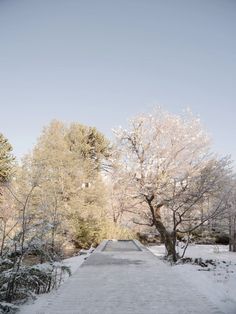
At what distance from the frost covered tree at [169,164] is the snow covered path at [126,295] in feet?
25.0

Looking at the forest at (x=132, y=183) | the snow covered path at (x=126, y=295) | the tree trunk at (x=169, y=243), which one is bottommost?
the snow covered path at (x=126, y=295)

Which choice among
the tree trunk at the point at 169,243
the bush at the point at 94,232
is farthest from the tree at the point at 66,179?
the tree trunk at the point at 169,243

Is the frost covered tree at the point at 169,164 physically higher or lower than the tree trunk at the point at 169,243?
higher

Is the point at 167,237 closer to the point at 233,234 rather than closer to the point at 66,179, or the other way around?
the point at 233,234

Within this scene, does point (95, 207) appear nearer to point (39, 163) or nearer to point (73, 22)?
point (39, 163)

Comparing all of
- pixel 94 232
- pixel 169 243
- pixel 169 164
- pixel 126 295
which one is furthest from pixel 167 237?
pixel 126 295

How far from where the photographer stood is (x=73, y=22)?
867 cm

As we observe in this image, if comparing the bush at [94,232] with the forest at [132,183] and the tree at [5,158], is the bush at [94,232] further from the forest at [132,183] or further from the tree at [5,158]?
the tree at [5,158]

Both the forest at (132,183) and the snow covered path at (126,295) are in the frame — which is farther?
the forest at (132,183)

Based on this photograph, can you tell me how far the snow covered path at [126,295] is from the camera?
167 inches

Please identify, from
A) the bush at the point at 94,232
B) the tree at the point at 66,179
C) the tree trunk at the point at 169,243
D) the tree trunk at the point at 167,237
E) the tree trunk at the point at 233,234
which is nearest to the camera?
the tree trunk at the point at 167,237

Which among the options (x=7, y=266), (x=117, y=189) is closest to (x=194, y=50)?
(x=7, y=266)

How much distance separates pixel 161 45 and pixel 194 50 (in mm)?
1181

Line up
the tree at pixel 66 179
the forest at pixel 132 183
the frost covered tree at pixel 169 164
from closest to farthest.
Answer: the forest at pixel 132 183, the frost covered tree at pixel 169 164, the tree at pixel 66 179
